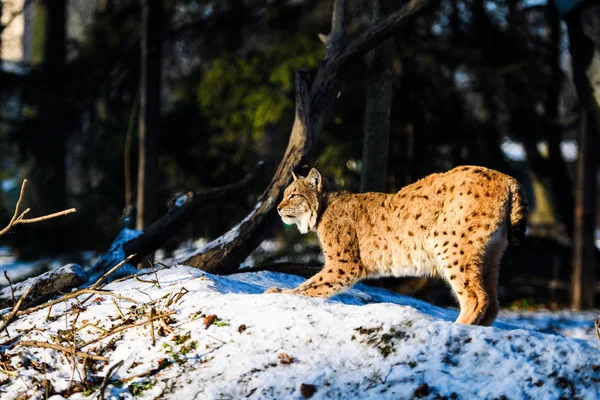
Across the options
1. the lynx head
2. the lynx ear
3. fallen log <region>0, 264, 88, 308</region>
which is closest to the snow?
fallen log <region>0, 264, 88, 308</region>

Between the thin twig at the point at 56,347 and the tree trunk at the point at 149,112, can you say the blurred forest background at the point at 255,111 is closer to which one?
the tree trunk at the point at 149,112

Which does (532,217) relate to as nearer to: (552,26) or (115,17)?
(552,26)

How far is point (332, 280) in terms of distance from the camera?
530 cm

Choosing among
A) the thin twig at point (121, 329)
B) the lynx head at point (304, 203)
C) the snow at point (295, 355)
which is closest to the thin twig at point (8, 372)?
the snow at point (295, 355)

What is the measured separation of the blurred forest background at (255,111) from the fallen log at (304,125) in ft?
9.45

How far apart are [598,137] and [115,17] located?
9.29 m

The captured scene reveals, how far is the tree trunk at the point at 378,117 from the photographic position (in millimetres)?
7270

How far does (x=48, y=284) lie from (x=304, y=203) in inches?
87.3

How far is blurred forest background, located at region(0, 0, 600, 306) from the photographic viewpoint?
11.0m

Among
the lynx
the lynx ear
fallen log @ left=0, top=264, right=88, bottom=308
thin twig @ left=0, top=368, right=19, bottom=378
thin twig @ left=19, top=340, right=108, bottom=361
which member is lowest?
thin twig @ left=0, top=368, right=19, bottom=378

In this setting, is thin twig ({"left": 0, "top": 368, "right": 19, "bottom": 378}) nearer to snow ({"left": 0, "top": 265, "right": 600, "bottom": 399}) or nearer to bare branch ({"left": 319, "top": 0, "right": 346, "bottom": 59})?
snow ({"left": 0, "top": 265, "right": 600, "bottom": 399})

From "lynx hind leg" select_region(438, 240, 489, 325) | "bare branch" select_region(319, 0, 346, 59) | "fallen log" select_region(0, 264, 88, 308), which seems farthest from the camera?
"bare branch" select_region(319, 0, 346, 59)

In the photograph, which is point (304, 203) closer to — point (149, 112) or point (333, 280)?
point (333, 280)

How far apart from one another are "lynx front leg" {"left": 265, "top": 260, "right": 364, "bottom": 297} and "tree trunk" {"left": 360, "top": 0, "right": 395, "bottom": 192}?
1.99 meters
